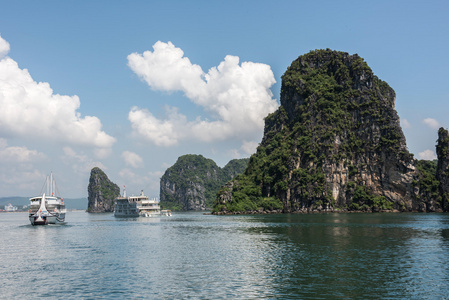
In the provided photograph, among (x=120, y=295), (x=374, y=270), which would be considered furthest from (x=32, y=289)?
(x=374, y=270)

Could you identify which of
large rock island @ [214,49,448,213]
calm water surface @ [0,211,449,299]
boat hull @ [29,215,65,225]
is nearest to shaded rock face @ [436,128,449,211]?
large rock island @ [214,49,448,213]

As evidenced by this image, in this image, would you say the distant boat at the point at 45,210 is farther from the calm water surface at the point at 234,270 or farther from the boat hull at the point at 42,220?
the calm water surface at the point at 234,270

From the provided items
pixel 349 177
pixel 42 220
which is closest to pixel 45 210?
pixel 42 220

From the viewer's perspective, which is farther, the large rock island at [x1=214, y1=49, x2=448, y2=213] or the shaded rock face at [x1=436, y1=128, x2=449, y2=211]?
the large rock island at [x1=214, y1=49, x2=448, y2=213]

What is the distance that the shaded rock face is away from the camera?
Result: 180250mm

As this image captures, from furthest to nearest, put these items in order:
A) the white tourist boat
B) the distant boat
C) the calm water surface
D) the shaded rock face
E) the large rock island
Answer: the large rock island, the shaded rock face, the white tourist boat, the distant boat, the calm water surface

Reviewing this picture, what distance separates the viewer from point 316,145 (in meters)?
194

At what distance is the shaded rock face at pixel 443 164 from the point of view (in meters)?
180

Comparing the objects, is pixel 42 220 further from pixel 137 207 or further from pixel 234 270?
pixel 234 270

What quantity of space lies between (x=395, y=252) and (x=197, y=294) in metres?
29.1

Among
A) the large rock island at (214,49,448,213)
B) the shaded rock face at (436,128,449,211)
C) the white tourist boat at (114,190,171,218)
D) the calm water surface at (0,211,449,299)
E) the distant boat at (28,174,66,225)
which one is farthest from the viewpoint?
the large rock island at (214,49,448,213)

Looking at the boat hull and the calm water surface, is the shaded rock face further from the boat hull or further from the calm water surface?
the boat hull

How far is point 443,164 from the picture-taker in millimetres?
183250

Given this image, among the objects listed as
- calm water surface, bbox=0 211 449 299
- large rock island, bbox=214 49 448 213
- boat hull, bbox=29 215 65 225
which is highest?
large rock island, bbox=214 49 448 213
